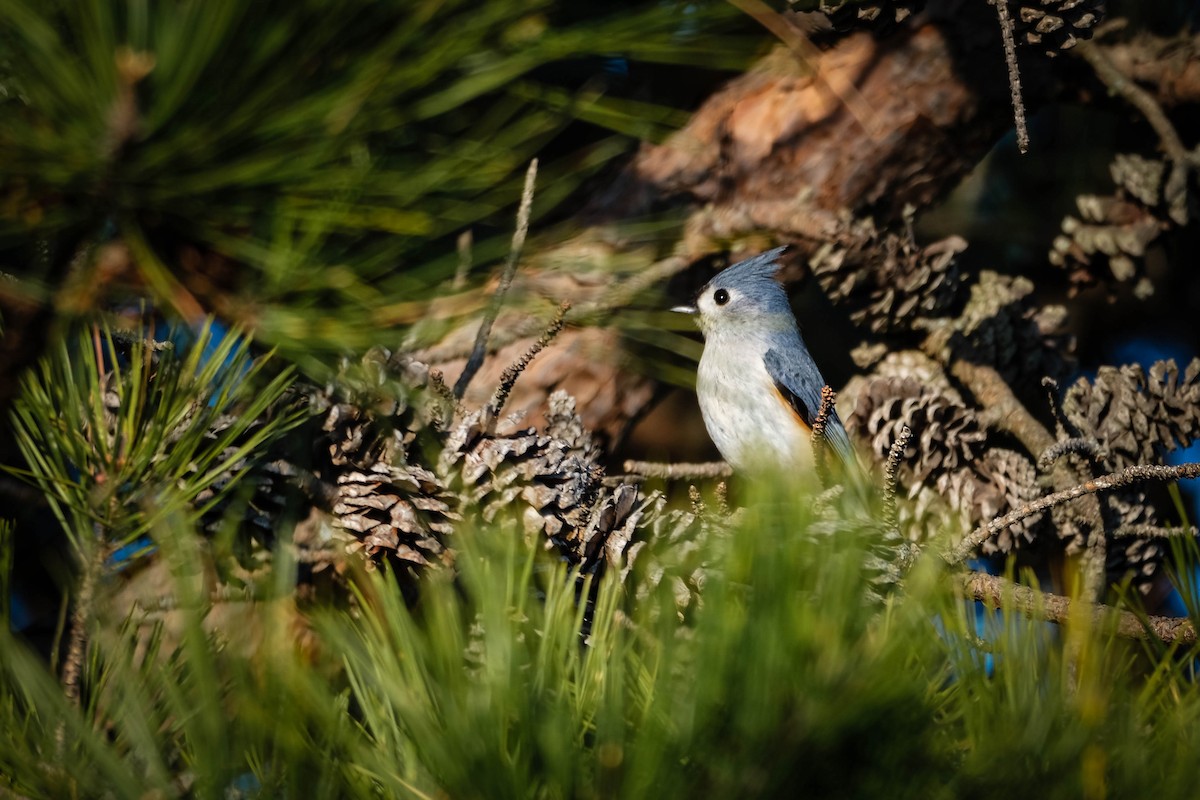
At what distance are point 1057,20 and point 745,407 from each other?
105 cm

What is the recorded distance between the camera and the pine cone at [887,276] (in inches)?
83.0

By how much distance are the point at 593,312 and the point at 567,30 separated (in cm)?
53

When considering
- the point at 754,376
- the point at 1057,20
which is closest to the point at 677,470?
the point at 754,376

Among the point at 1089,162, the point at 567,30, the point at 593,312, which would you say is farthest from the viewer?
the point at 1089,162

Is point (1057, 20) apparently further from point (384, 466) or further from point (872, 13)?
point (384, 466)

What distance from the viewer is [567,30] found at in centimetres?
147

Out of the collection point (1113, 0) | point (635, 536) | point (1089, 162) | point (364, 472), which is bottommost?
point (635, 536)

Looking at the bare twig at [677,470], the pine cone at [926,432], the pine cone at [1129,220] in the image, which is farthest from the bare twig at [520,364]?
the pine cone at [1129,220]

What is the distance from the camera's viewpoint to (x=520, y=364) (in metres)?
1.55

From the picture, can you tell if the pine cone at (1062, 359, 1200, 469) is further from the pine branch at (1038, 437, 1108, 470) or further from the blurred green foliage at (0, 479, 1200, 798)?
the blurred green foliage at (0, 479, 1200, 798)

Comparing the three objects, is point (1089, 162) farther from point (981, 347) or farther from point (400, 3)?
point (400, 3)

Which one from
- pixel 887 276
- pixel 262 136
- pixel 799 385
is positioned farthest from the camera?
pixel 799 385

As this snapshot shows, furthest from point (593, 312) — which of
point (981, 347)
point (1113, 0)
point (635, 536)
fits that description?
point (1113, 0)

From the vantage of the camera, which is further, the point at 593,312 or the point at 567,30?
the point at 593,312
